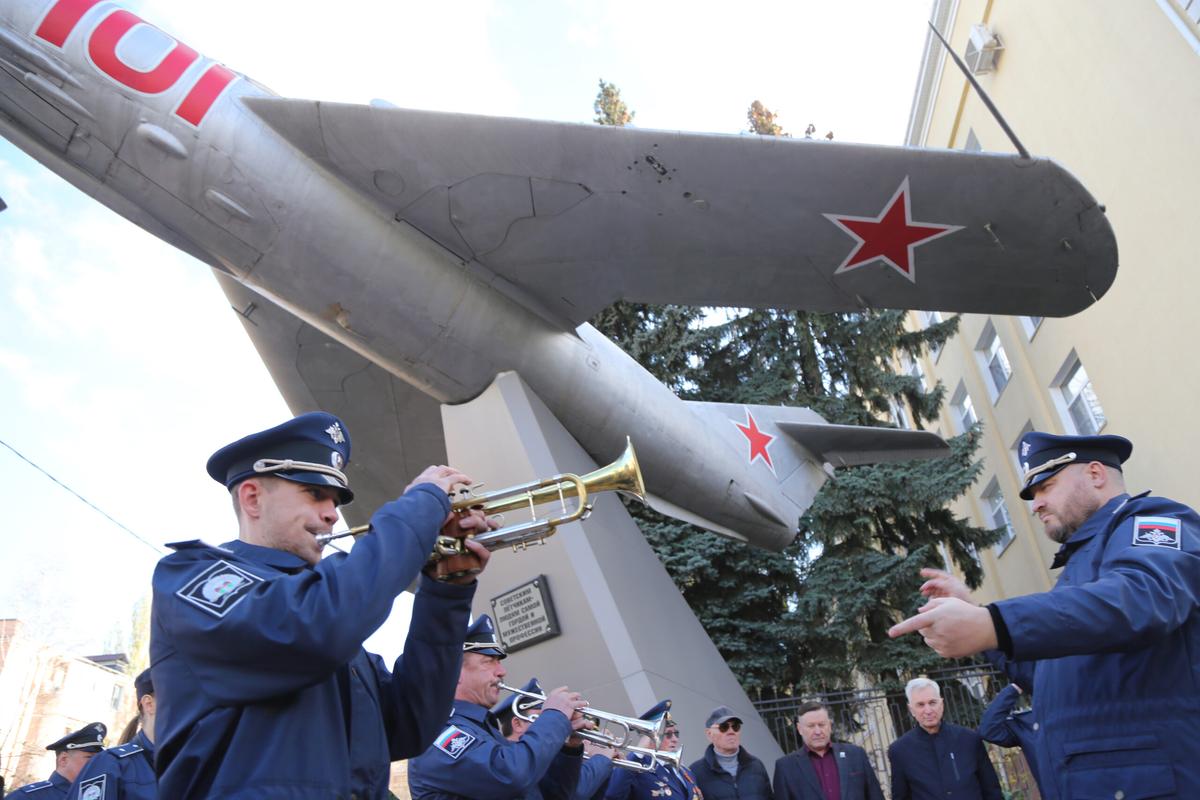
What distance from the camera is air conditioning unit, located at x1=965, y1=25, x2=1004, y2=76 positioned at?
50.1ft

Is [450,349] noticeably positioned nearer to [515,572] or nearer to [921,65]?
[515,572]

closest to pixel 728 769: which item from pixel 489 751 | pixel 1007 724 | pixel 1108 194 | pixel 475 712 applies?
pixel 1007 724

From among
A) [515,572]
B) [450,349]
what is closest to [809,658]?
[515,572]

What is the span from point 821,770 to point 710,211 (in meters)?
4.23

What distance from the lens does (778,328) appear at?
15.0 metres

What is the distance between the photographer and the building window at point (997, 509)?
18531mm

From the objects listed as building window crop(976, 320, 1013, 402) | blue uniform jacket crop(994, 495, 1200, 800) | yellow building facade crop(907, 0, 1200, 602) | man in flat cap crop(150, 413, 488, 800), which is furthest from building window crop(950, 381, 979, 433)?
man in flat cap crop(150, 413, 488, 800)

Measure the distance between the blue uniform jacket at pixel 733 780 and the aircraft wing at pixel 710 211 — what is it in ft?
12.6

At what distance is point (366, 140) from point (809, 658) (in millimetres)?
9299

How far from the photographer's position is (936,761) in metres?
5.73

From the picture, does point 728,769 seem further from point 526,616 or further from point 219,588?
point 219,588

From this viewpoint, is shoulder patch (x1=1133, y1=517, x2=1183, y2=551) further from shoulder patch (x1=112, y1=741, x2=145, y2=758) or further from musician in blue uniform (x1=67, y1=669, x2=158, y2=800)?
shoulder patch (x1=112, y1=741, x2=145, y2=758)

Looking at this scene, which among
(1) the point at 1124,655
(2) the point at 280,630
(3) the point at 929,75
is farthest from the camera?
(3) the point at 929,75

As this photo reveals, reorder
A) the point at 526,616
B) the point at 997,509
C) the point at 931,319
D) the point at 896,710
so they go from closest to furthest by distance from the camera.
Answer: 1. the point at 526,616
2. the point at 896,710
3. the point at 997,509
4. the point at 931,319
